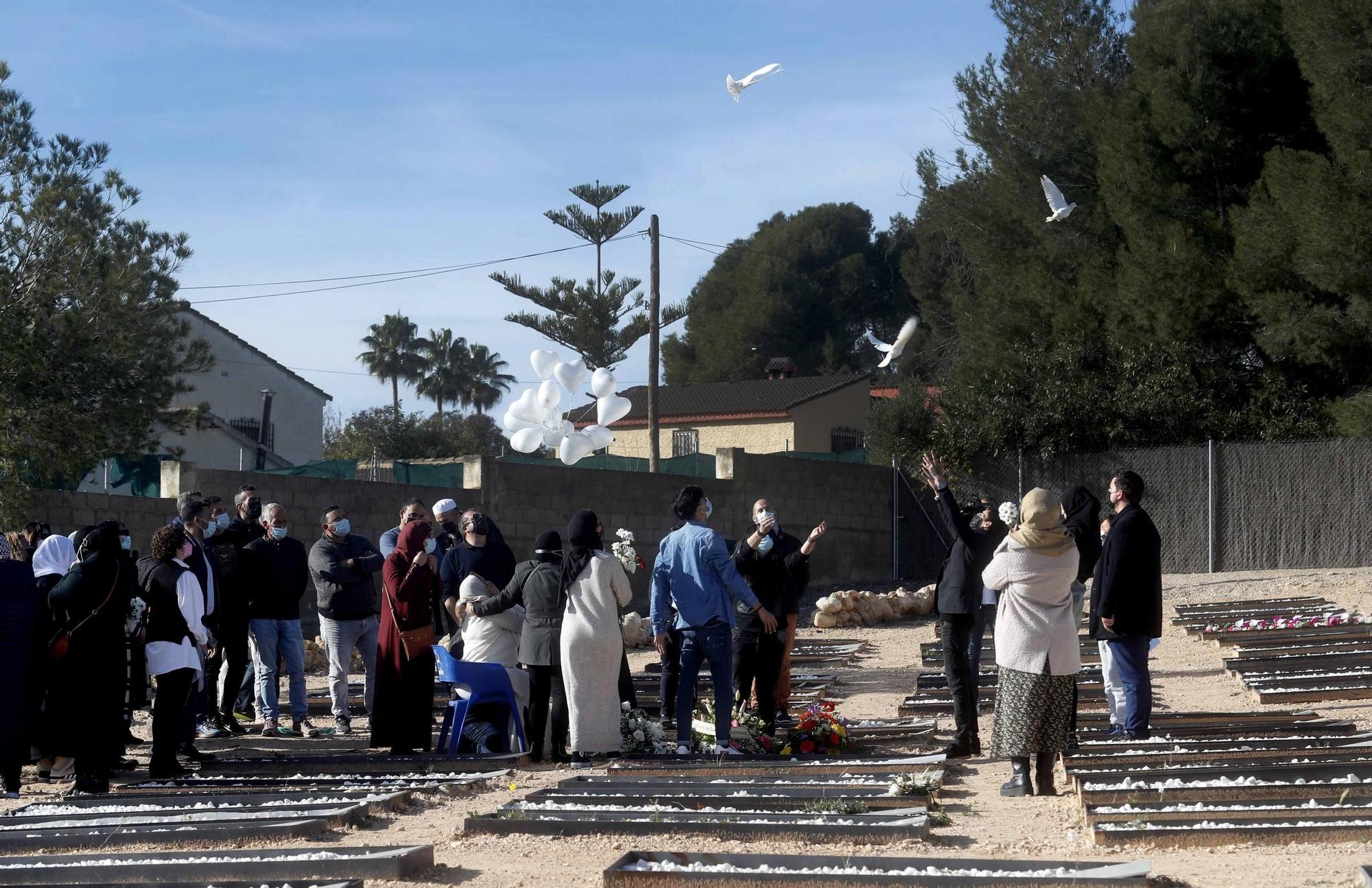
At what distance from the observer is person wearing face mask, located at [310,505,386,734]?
10.3 metres

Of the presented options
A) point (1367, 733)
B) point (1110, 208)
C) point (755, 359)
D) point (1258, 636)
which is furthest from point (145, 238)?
point (755, 359)

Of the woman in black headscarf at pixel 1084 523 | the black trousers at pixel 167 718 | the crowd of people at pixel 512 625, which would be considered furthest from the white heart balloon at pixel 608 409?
the black trousers at pixel 167 718

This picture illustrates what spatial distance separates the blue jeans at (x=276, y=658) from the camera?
1037 centimetres

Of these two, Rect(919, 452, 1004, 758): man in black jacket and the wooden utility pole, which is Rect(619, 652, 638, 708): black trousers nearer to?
Rect(919, 452, 1004, 758): man in black jacket

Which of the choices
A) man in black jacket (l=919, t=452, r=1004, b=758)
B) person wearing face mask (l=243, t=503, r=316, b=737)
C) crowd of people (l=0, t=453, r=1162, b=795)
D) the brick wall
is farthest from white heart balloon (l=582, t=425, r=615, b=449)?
man in black jacket (l=919, t=452, r=1004, b=758)

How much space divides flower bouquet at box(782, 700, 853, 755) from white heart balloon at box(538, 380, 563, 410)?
19.9 feet

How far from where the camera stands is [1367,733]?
8.65m

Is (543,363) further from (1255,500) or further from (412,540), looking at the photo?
(1255,500)

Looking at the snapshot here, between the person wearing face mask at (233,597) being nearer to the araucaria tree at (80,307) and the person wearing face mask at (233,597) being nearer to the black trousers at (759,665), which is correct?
the black trousers at (759,665)

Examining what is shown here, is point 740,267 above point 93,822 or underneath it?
above

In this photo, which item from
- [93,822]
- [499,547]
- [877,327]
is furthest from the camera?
[877,327]

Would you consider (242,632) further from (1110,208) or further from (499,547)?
(1110,208)

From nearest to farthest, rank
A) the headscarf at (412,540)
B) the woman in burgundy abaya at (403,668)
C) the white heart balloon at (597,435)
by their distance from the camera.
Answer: the woman in burgundy abaya at (403,668) → the headscarf at (412,540) → the white heart balloon at (597,435)

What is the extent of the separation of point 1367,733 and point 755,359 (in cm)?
4458
